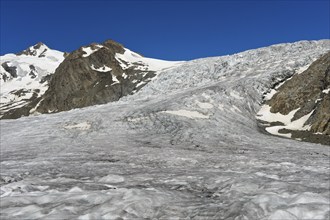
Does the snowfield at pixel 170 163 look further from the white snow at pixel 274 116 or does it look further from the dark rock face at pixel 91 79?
the dark rock face at pixel 91 79

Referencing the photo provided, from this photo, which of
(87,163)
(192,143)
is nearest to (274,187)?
(87,163)

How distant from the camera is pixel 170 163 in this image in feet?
68.8

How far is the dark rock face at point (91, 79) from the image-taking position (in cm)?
9588

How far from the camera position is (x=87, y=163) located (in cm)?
2075

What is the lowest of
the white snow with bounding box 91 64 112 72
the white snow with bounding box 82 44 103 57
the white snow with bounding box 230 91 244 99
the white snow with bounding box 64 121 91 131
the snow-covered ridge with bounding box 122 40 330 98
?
the white snow with bounding box 64 121 91 131

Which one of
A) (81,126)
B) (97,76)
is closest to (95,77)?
(97,76)

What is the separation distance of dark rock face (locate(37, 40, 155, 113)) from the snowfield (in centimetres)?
4833

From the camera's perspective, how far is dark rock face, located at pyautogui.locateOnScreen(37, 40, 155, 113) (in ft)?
315

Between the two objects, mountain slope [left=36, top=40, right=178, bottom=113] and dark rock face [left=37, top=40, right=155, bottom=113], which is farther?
dark rock face [left=37, top=40, right=155, bottom=113]

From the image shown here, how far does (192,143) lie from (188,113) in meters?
8.92

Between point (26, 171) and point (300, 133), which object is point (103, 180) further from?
point (300, 133)

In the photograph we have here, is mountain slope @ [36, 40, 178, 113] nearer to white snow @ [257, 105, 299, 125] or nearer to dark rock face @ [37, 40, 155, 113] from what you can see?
dark rock face @ [37, 40, 155, 113]

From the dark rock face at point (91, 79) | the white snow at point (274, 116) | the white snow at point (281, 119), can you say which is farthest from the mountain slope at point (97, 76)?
the white snow at point (281, 119)

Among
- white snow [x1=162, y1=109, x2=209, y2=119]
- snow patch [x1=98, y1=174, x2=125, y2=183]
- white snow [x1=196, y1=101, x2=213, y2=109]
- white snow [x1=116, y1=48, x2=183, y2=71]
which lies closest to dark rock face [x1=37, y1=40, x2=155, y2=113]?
white snow [x1=116, y1=48, x2=183, y2=71]
